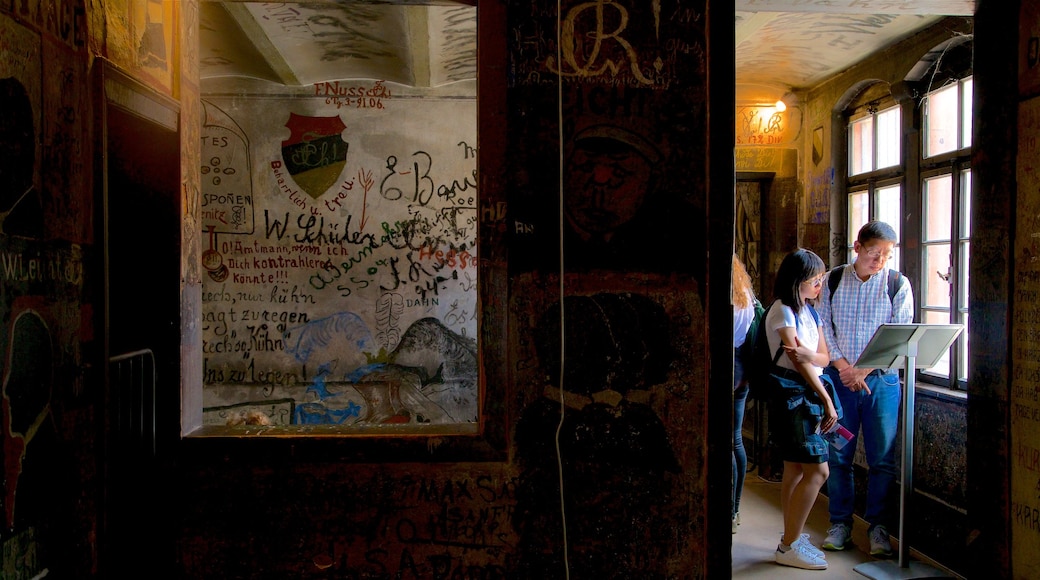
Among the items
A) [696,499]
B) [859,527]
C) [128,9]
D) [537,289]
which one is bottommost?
[859,527]

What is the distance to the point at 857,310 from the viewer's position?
15.5 feet

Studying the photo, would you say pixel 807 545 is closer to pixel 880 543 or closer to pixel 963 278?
pixel 880 543

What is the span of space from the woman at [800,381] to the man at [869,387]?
0.52m

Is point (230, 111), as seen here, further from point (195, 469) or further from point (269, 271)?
point (195, 469)

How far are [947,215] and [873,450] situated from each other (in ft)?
5.71

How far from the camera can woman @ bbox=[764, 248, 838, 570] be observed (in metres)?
4.07

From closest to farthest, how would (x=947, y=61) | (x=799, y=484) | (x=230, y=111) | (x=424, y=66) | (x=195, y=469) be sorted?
1. (x=195, y=469)
2. (x=799, y=484)
3. (x=947, y=61)
4. (x=424, y=66)
5. (x=230, y=111)

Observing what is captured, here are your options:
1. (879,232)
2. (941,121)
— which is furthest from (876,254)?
(941,121)

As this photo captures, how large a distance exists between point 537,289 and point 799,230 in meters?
4.57

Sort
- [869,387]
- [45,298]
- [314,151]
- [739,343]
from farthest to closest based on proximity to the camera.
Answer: [314,151] < [739,343] < [869,387] < [45,298]

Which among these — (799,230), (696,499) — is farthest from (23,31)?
(799,230)

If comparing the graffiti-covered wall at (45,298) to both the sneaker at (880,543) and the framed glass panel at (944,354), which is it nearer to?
the sneaker at (880,543)

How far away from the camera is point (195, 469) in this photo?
2.82 meters

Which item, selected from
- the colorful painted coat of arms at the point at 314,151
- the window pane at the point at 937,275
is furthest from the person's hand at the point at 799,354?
the colorful painted coat of arms at the point at 314,151
